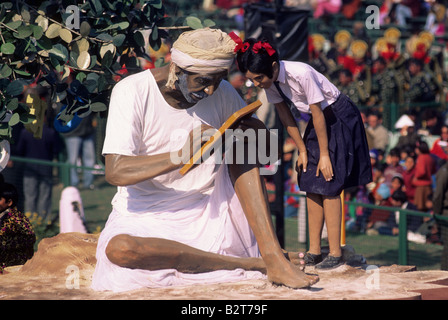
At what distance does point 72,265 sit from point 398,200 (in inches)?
215

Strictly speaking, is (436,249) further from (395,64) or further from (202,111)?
(395,64)

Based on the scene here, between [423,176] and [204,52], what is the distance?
6.09 m

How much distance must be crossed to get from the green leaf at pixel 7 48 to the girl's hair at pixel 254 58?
60.3 inches

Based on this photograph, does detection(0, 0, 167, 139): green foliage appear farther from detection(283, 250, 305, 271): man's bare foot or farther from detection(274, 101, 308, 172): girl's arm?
detection(283, 250, 305, 271): man's bare foot

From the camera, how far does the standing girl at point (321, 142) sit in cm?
539

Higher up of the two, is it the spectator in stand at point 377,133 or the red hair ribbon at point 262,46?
the red hair ribbon at point 262,46

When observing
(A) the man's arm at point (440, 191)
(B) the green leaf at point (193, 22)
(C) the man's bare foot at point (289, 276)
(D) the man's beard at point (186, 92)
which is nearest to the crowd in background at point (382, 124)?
(A) the man's arm at point (440, 191)

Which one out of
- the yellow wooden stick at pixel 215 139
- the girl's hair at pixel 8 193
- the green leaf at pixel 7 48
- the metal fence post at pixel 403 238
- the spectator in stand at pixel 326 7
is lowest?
the metal fence post at pixel 403 238

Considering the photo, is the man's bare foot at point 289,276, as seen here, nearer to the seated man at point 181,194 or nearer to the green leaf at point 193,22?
the seated man at point 181,194

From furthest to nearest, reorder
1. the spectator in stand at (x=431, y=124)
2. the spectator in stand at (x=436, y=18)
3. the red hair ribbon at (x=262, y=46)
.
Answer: the spectator in stand at (x=436, y=18)
the spectator in stand at (x=431, y=124)
the red hair ribbon at (x=262, y=46)

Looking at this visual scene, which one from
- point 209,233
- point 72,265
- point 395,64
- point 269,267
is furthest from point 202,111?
point 395,64

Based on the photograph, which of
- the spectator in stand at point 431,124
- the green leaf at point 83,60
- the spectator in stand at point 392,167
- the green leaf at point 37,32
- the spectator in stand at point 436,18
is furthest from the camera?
the spectator in stand at point 436,18

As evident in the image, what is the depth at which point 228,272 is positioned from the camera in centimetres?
530

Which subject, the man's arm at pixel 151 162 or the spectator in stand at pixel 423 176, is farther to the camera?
the spectator in stand at pixel 423 176
